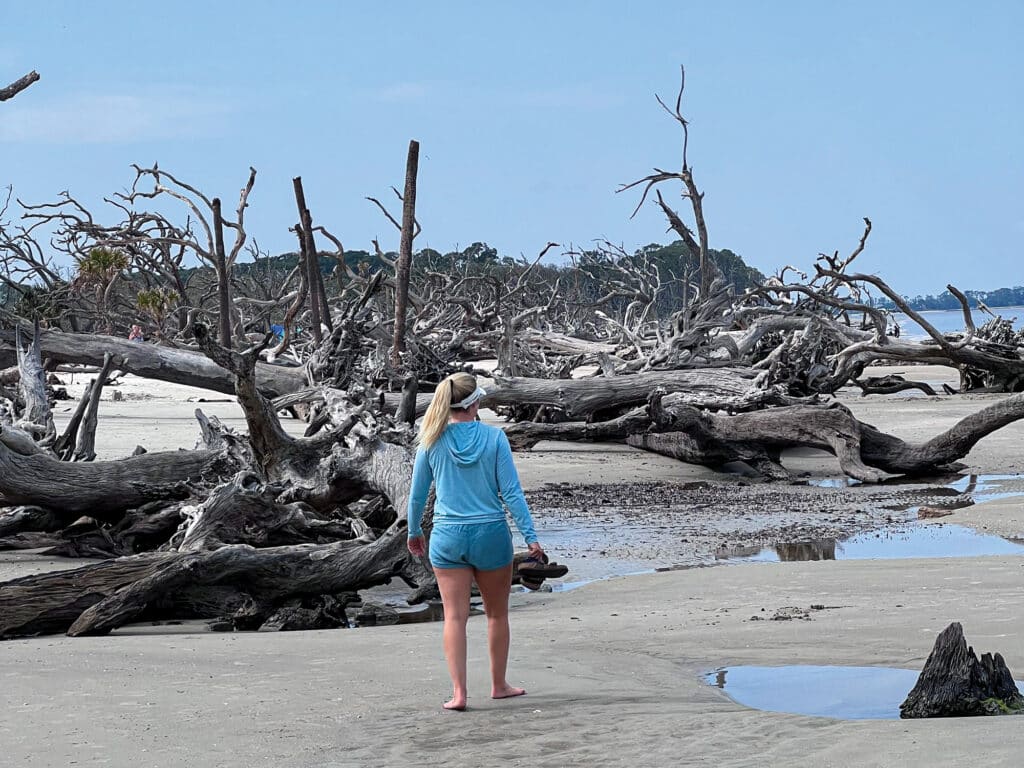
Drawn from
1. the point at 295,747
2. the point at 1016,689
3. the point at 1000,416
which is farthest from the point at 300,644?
the point at 1000,416

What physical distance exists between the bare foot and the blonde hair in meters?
0.91

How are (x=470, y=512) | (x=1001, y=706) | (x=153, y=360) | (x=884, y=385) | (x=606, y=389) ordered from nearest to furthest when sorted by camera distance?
1. (x=1001, y=706)
2. (x=470, y=512)
3. (x=606, y=389)
4. (x=153, y=360)
5. (x=884, y=385)

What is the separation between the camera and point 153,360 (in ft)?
58.2

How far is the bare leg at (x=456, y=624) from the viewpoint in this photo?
14.4ft

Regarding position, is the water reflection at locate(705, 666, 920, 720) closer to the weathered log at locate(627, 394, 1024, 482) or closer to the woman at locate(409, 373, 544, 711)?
the woman at locate(409, 373, 544, 711)

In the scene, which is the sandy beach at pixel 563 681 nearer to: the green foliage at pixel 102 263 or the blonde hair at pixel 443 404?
the blonde hair at pixel 443 404

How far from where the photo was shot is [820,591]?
22.8ft

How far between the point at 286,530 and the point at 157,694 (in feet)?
10.9

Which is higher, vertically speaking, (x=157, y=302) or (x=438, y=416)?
(x=157, y=302)

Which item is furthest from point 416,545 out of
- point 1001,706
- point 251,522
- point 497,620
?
point 251,522

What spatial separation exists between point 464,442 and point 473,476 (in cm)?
13

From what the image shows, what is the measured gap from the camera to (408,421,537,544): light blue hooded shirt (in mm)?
4656

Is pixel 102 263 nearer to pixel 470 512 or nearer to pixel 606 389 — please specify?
pixel 606 389

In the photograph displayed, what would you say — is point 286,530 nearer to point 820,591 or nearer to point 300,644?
point 300,644
